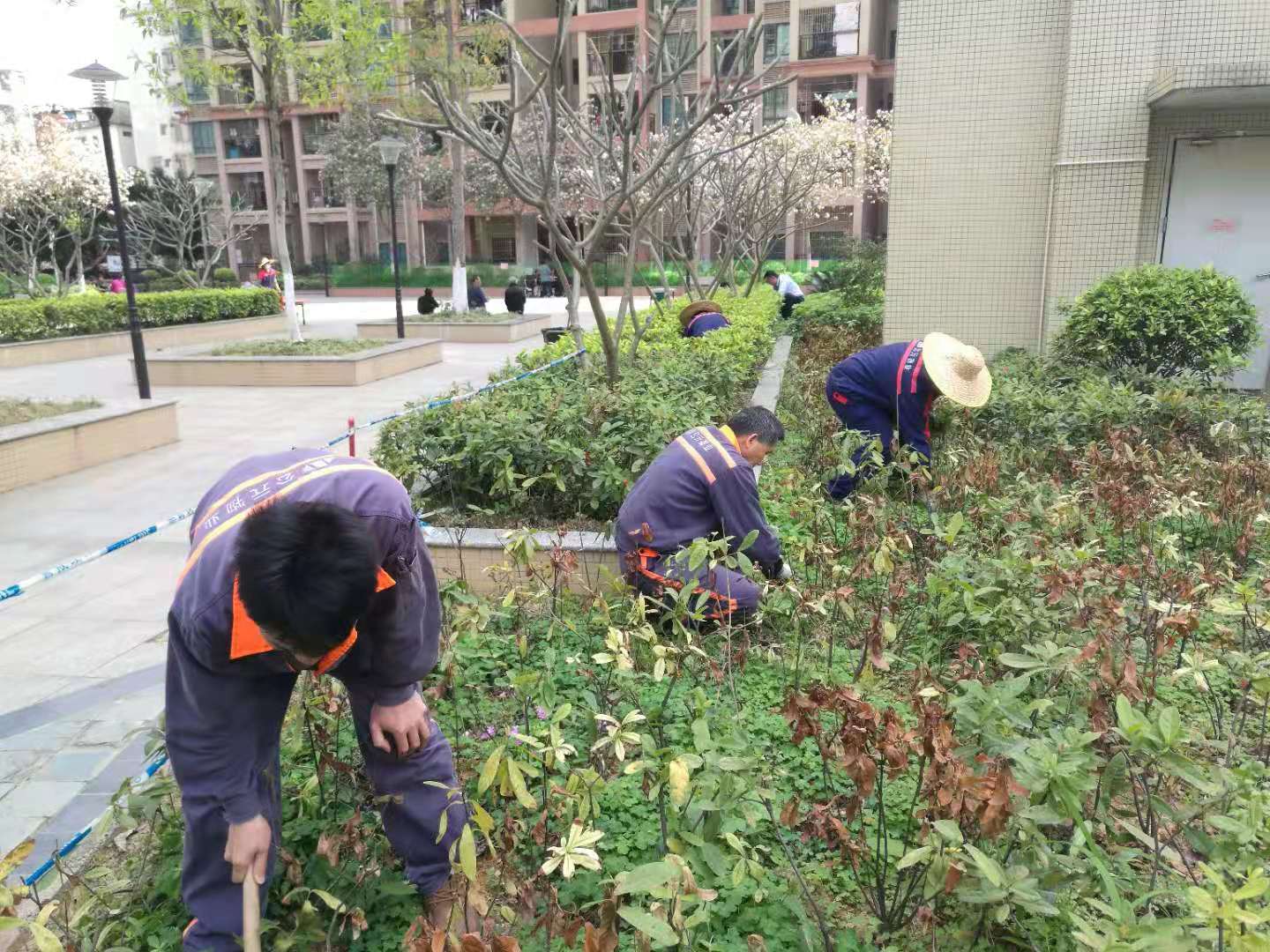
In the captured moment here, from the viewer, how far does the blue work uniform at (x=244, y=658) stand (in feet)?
6.12

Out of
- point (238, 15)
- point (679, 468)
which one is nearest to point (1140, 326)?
point (679, 468)

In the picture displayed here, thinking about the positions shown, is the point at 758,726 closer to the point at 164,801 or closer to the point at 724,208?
the point at 164,801

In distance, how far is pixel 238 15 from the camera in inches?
475

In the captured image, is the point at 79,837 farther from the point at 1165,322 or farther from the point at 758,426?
the point at 1165,322

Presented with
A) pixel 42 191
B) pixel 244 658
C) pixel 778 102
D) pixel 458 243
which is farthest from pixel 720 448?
pixel 778 102

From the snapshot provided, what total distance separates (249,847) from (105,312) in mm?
17843

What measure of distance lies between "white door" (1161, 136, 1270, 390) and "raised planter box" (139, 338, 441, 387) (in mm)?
9236

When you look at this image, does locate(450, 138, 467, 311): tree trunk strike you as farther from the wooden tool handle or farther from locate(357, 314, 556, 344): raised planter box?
the wooden tool handle

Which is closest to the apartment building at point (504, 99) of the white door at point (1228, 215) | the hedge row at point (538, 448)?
the white door at point (1228, 215)

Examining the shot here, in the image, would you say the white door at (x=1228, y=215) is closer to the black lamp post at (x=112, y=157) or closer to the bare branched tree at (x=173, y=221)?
the black lamp post at (x=112, y=157)

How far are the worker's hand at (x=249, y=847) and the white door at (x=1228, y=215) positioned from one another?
9196 mm

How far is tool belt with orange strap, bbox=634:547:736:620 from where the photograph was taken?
3184 millimetres

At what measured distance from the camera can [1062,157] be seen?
8.57 meters

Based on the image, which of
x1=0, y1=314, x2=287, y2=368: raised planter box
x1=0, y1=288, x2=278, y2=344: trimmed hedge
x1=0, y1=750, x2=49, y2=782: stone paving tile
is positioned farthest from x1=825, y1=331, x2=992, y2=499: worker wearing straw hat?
x1=0, y1=288, x2=278, y2=344: trimmed hedge
